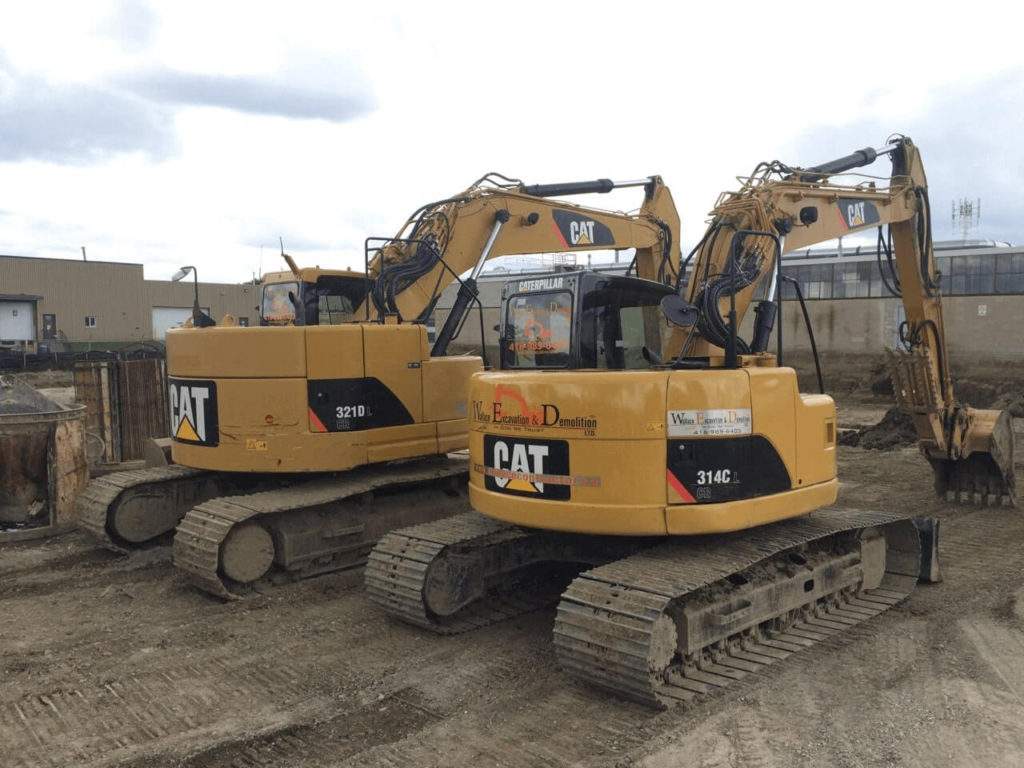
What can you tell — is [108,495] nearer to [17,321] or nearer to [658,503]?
[658,503]

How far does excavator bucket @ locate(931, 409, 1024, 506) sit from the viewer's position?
10609 millimetres

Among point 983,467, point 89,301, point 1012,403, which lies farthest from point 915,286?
point 89,301

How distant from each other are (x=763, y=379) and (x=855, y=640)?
2037 millimetres

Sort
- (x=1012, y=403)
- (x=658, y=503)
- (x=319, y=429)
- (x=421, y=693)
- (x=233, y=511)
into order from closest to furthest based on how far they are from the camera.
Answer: (x=421, y=693)
(x=658, y=503)
(x=233, y=511)
(x=319, y=429)
(x=1012, y=403)

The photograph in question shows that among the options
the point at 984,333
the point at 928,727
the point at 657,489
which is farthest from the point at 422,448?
the point at 984,333

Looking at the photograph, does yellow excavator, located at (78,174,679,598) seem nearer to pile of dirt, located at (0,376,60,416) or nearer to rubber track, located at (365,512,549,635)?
rubber track, located at (365,512,549,635)

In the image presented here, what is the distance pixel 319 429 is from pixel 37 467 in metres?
3.87

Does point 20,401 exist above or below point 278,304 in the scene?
below

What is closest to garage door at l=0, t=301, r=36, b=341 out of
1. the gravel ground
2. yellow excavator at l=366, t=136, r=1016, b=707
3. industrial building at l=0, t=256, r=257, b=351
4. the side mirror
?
industrial building at l=0, t=256, r=257, b=351

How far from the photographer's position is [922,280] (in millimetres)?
10766

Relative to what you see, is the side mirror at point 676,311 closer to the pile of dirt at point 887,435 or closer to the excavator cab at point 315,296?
the excavator cab at point 315,296

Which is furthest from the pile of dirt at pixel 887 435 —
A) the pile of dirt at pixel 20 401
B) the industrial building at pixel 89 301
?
the industrial building at pixel 89 301

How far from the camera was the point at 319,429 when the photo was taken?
8.15 meters

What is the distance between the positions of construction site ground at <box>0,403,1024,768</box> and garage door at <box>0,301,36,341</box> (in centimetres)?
4120
